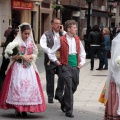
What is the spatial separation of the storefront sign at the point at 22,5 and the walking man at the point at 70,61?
2943 cm

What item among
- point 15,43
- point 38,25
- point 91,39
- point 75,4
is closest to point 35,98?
point 15,43

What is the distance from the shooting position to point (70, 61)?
870cm

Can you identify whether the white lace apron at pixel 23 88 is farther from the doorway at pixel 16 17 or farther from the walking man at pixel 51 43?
the doorway at pixel 16 17

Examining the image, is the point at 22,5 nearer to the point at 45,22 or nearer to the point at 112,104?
the point at 45,22

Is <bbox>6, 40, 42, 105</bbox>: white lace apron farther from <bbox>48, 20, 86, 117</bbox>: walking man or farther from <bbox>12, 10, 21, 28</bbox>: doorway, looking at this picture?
<bbox>12, 10, 21, 28</bbox>: doorway

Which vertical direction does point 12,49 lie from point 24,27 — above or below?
below

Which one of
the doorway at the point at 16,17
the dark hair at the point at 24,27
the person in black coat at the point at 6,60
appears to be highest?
the dark hair at the point at 24,27

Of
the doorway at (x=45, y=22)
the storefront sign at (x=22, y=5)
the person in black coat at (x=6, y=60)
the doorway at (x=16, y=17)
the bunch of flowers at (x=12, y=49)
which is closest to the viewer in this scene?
the bunch of flowers at (x=12, y=49)

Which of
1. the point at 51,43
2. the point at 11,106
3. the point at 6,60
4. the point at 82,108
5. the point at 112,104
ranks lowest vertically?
the point at 82,108

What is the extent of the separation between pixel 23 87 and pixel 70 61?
3.27 feet

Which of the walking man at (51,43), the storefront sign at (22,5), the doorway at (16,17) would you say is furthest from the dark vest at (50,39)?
the doorway at (16,17)

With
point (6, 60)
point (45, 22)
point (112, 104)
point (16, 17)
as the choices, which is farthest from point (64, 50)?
point (45, 22)

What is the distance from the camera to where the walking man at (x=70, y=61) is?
866 centimetres

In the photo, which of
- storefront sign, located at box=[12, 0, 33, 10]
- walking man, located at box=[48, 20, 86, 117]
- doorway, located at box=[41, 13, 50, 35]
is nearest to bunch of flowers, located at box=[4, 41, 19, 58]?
walking man, located at box=[48, 20, 86, 117]
